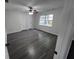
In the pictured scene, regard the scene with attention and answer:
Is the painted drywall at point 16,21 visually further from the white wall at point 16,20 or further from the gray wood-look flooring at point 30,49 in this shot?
the gray wood-look flooring at point 30,49

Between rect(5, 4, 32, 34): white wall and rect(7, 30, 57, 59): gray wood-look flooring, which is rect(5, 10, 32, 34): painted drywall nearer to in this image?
rect(5, 4, 32, 34): white wall

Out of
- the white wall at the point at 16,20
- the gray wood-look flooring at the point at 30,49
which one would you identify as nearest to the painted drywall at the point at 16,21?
the white wall at the point at 16,20

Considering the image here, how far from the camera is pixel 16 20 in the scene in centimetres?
538

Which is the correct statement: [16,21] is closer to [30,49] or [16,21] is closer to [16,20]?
[16,20]

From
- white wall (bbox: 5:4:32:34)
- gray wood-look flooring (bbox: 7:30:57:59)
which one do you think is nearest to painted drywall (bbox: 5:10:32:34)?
white wall (bbox: 5:4:32:34)

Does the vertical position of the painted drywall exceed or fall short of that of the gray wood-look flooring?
it exceeds it

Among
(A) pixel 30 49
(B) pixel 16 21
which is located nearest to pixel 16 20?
(B) pixel 16 21

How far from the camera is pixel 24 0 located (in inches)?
135

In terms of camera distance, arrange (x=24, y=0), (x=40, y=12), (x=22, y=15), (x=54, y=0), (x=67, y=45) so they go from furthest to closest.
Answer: (x=22, y=15) < (x=40, y=12) < (x=24, y=0) < (x=54, y=0) < (x=67, y=45)

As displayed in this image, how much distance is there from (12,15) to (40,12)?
2.12 m

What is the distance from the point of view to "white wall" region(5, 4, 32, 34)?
15.3ft

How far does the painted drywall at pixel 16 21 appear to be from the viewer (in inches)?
183
